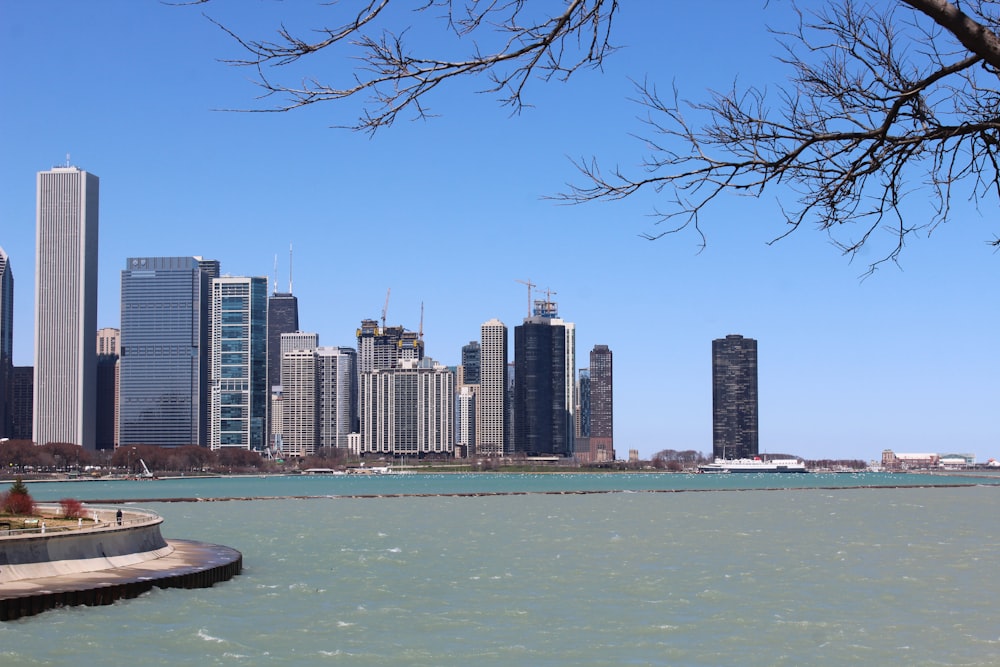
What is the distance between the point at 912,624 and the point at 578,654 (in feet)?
40.4

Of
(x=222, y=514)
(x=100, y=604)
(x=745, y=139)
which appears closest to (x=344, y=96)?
(x=745, y=139)

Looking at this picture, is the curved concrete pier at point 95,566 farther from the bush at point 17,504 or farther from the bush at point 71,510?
the bush at point 17,504

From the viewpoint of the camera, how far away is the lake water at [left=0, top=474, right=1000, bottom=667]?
3142cm

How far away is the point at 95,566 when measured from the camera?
4294 cm

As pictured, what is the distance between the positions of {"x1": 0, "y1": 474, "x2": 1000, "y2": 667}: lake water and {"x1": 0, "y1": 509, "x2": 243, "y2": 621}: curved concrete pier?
734 mm

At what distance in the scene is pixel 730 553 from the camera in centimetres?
6300

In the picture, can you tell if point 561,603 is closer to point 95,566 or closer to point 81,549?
point 95,566

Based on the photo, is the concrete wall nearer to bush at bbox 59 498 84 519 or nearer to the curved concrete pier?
the curved concrete pier

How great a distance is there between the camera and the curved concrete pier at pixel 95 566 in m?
36.2

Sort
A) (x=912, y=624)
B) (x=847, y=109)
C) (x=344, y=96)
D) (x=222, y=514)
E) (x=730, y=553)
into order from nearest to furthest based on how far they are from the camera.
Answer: (x=344, y=96) < (x=847, y=109) < (x=912, y=624) < (x=730, y=553) < (x=222, y=514)

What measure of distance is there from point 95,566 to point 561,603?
55.8ft

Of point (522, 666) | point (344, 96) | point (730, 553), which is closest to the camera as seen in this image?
point (344, 96)

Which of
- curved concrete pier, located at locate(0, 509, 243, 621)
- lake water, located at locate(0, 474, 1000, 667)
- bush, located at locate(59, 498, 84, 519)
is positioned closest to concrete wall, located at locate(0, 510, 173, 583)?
curved concrete pier, located at locate(0, 509, 243, 621)

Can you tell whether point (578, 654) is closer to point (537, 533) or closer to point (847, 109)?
point (847, 109)
